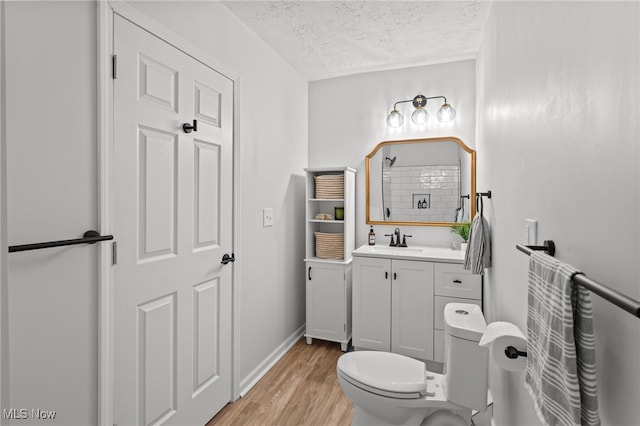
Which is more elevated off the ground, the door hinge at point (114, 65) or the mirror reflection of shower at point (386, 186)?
the door hinge at point (114, 65)

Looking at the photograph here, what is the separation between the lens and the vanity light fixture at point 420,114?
2906 mm

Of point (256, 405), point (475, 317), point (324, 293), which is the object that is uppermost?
point (475, 317)

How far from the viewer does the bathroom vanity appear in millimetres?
2535

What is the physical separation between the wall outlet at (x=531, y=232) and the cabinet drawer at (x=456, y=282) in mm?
1351

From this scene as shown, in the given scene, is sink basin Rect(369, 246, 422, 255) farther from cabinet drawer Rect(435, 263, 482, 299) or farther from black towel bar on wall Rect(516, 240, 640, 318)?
black towel bar on wall Rect(516, 240, 640, 318)

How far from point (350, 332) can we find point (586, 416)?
251 cm

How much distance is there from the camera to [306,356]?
2.84 meters

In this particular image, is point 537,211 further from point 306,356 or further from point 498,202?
point 306,356

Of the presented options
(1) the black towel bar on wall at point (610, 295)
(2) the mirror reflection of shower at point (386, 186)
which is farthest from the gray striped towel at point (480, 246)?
(1) the black towel bar on wall at point (610, 295)

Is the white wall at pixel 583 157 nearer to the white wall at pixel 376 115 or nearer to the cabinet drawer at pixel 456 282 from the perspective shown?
the cabinet drawer at pixel 456 282

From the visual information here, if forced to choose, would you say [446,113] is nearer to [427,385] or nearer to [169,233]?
[427,385]

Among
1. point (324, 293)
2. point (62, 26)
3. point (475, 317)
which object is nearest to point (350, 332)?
point (324, 293)

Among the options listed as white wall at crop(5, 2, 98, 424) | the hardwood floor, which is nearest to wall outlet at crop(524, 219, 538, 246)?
the hardwood floor

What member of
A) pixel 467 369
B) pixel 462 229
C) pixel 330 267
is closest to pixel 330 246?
pixel 330 267
